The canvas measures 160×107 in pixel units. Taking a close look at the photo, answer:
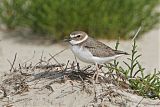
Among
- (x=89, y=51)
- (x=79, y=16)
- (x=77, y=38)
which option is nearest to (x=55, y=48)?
(x=79, y=16)

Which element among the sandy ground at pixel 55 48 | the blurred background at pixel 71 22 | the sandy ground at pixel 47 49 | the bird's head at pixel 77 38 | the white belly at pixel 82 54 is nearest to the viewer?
the white belly at pixel 82 54

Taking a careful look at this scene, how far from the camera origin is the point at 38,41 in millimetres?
12047

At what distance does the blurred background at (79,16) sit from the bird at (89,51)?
515 centimetres

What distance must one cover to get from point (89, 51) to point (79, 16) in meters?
5.52

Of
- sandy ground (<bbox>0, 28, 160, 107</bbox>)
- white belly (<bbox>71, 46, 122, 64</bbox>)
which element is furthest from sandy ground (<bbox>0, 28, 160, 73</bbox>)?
white belly (<bbox>71, 46, 122, 64</bbox>)

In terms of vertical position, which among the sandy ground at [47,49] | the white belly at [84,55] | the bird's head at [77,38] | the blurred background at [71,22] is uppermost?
the blurred background at [71,22]

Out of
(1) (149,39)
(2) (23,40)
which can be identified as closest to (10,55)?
(2) (23,40)

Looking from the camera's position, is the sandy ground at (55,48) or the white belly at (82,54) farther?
the sandy ground at (55,48)

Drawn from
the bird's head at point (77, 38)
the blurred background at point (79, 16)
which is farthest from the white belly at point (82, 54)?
the blurred background at point (79, 16)

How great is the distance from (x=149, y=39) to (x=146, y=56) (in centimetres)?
150

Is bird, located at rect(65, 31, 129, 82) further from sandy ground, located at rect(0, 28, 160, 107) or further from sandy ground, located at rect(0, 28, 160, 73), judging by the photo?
sandy ground, located at rect(0, 28, 160, 73)

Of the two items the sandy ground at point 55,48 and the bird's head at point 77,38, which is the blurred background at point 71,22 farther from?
the bird's head at point 77,38

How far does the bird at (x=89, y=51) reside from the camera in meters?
6.21

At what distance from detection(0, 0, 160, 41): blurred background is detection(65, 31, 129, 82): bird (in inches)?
203
